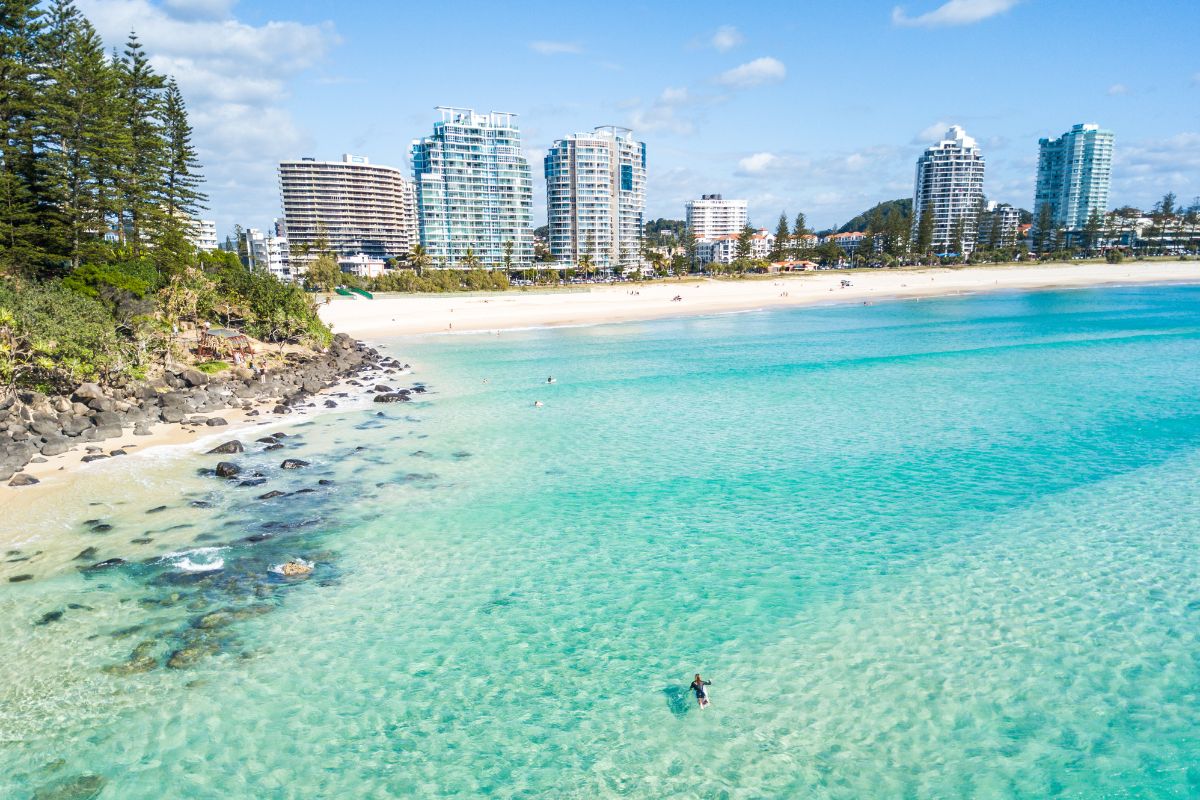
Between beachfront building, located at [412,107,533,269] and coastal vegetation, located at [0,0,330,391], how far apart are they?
83360mm

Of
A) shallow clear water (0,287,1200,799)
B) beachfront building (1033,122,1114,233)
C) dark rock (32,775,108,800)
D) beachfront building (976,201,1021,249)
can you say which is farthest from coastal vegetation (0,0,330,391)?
beachfront building (1033,122,1114,233)

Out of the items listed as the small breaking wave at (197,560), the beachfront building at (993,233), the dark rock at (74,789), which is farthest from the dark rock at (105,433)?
the beachfront building at (993,233)

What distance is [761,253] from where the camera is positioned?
18138 cm

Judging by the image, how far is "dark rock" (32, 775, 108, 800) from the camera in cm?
722

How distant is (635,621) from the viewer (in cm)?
1069

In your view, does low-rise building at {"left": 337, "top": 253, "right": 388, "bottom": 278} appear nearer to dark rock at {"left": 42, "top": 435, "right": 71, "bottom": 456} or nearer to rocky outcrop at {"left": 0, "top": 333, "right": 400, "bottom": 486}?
rocky outcrop at {"left": 0, "top": 333, "right": 400, "bottom": 486}

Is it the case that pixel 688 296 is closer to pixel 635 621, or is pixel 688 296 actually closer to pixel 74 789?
pixel 635 621

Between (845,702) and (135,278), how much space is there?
3586cm

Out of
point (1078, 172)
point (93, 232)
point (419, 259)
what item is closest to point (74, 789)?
point (93, 232)

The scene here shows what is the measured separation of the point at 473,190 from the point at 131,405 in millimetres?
114588

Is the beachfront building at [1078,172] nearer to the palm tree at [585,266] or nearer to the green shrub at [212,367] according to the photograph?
the palm tree at [585,266]

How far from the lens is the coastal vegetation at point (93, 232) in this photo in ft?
78.0

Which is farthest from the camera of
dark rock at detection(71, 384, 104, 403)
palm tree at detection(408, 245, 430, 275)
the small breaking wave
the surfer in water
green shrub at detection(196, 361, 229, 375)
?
palm tree at detection(408, 245, 430, 275)

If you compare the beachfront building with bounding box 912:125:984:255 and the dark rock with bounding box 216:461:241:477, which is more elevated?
the beachfront building with bounding box 912:125:984:255
